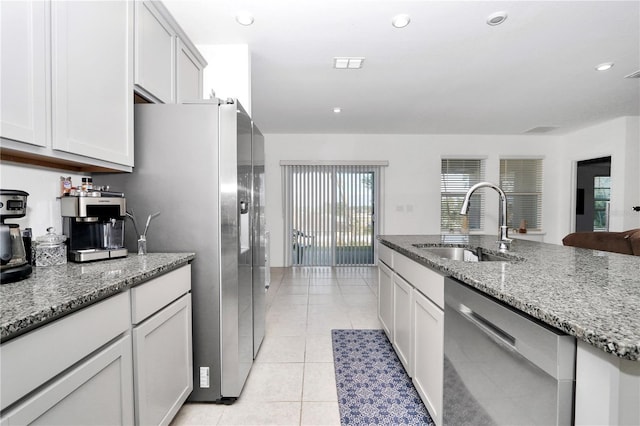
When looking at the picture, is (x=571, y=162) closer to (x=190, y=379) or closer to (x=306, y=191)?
(x=306, y=191)

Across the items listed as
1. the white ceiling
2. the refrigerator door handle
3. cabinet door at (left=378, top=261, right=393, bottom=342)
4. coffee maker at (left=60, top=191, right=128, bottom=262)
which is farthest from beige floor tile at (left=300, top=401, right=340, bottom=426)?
the white ceiling

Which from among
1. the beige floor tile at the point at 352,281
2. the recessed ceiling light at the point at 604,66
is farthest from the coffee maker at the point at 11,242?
→ the recessed ceiling light at the point at 604,66

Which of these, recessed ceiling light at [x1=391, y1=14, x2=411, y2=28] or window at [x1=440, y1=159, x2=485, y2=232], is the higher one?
recessed ceiling light at [x1=391, y1=14, x2=411, y2=28]

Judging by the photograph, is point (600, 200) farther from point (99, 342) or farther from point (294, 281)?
point (99, 342)

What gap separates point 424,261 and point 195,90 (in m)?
2.11

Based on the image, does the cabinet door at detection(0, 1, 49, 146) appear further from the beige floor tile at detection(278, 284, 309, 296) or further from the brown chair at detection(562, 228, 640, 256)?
the brown chair at detection(562, 228, 640, 256)

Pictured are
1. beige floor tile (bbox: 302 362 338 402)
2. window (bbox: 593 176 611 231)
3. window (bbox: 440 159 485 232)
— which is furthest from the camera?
window (bbox: 440 159 485 232)

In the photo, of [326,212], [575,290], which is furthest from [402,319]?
[326,212]

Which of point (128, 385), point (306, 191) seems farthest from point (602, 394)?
point (306, 191)

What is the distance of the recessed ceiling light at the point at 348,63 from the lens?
2771 mm

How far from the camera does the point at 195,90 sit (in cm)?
230

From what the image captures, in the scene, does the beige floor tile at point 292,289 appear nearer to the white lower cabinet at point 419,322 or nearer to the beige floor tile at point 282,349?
the beige floor tile at point 282,349

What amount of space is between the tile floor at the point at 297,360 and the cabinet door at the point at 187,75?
6.60ft

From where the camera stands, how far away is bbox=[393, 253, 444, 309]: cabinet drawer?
138 cm
